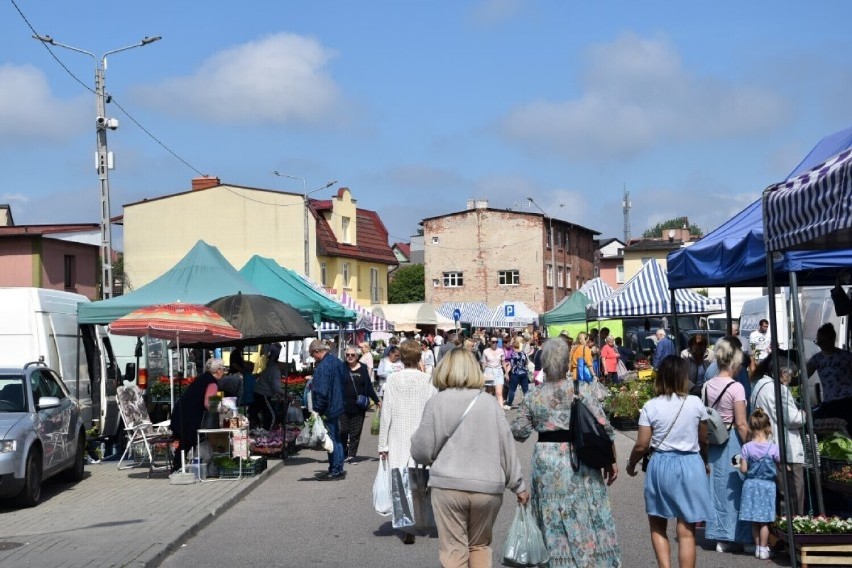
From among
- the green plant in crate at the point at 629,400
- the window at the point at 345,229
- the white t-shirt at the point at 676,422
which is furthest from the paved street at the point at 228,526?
the window at the point at 345,229

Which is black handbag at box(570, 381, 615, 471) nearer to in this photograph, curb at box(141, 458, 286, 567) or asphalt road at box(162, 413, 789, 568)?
asphalt road at box(162, 413, 789, 568)

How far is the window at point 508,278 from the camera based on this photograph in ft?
280

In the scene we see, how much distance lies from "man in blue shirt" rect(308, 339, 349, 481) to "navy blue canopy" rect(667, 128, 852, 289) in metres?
4.51

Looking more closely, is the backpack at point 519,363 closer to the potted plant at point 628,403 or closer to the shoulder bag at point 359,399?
the potted plant at point 628,403

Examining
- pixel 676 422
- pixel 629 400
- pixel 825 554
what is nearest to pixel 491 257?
pixel 629 400

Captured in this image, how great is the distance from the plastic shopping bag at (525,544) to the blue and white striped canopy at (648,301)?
16.7 m

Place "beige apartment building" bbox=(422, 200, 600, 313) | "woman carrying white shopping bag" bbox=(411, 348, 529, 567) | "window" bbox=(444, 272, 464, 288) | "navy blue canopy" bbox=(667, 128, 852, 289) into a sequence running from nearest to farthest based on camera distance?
"woman carrying white shopping bag" bbox=(411, 348, 529, 567)
"navy blue canopy" bbox=(667, 128, 852, 289)
"beige apartment building" bbox=(422, 200, 600, 313)
"window" bbox=(444, 272, 464, 288)

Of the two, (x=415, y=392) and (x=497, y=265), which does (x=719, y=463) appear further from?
(x=497, y=265)

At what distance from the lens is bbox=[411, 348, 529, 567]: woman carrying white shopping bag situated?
22.3 ft

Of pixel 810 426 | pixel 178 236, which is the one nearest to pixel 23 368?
pixel 810 426

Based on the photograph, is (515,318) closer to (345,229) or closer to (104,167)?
(345,229)

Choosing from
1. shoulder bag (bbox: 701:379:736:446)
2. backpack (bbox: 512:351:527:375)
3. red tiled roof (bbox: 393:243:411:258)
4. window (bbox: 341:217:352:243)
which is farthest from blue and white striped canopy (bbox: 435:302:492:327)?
red tiled roof (bbox: 393:243:411:258)

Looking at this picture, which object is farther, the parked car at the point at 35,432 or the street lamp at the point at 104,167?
the street lamp at the point at 104,167

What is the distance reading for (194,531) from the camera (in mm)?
11070
